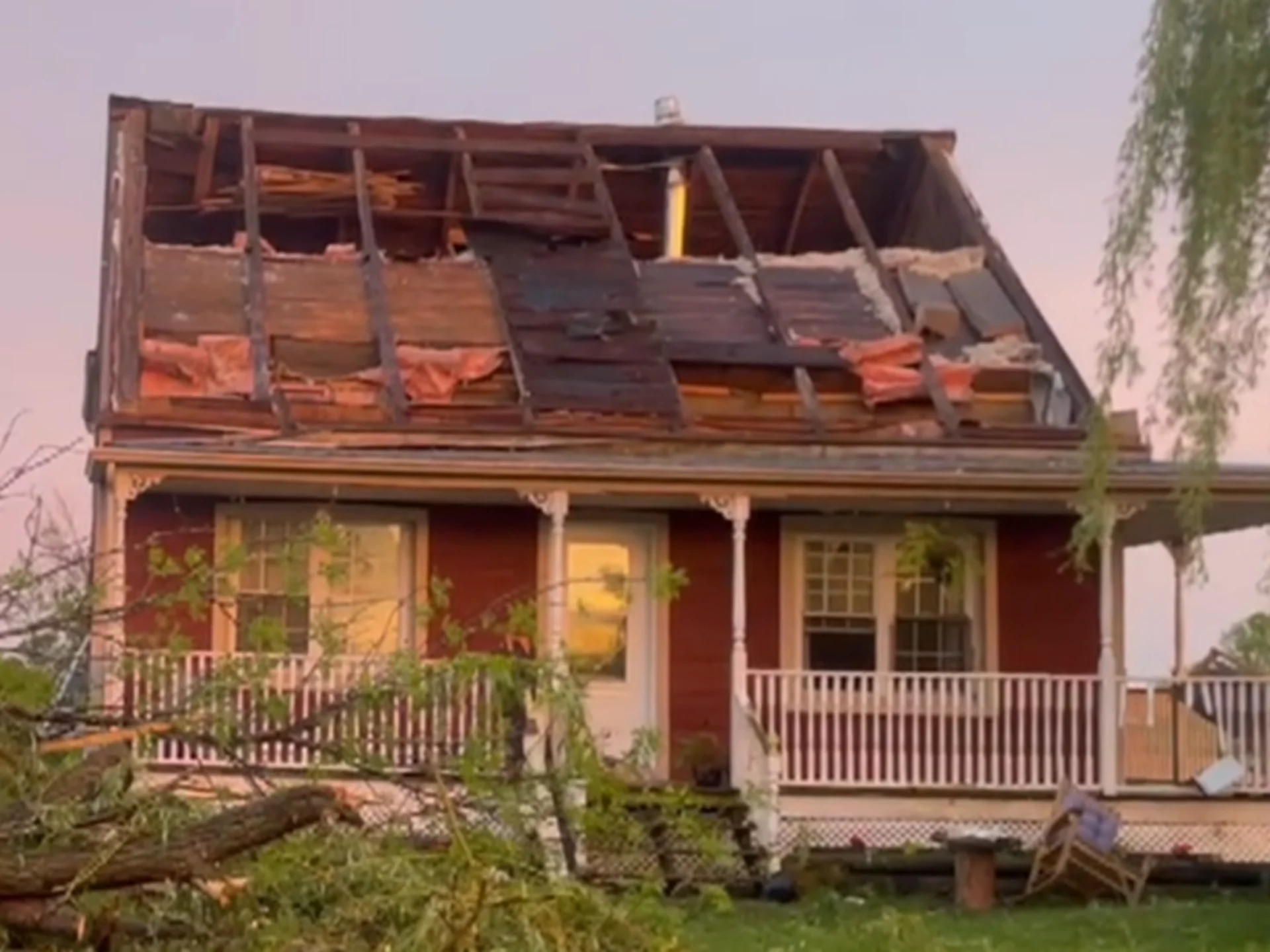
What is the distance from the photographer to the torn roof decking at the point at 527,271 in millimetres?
18547

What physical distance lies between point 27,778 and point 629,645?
12.4 m

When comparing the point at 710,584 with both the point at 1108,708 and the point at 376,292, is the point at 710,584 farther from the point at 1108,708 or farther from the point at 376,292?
the point at 376,292

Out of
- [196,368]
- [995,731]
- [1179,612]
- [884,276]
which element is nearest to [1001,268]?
[884,276]

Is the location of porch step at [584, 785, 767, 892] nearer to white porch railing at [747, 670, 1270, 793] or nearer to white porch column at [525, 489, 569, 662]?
white porch column at [525, 489, 569, 662]

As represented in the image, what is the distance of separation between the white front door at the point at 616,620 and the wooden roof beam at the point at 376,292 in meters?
1.84

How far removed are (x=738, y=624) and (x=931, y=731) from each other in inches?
68.2

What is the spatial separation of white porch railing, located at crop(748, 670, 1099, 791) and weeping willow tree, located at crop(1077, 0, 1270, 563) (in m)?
5.06

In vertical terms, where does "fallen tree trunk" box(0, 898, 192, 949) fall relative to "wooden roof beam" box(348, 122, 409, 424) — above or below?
below

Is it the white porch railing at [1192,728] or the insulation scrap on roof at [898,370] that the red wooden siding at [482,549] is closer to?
the insulation scrap on roof at [898,370]

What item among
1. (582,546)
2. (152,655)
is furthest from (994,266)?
(152,655)

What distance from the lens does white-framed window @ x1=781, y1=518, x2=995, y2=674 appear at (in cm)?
1905

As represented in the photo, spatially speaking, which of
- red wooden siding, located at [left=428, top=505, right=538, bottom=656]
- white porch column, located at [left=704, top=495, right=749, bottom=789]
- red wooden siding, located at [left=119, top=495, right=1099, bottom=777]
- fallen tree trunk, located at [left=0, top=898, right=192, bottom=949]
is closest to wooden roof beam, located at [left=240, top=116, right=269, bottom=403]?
red wooden siding, located at [left=119, top=495, right=1099, bottom=777]

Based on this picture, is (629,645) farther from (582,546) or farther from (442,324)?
(442,324)

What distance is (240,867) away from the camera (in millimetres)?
6332
